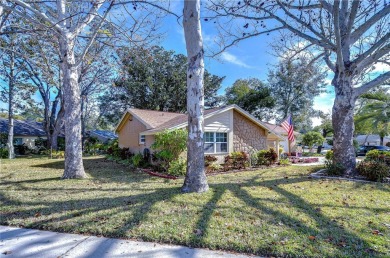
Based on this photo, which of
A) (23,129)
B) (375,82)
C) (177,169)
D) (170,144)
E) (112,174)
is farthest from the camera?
(23,129)

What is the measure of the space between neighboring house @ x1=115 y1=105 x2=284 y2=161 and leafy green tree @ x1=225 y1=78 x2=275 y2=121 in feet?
53.0

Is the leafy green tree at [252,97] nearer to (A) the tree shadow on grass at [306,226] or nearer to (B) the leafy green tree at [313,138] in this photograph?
(B) the leafy green tree at [313,138]

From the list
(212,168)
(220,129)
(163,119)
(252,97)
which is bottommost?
(212,168)

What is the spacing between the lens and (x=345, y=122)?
9.53m

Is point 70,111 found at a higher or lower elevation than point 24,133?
lower

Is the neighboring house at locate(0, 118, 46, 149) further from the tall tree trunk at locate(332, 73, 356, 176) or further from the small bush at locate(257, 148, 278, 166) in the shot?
the tall tree trunk at locate(332, 73, 356, 176)

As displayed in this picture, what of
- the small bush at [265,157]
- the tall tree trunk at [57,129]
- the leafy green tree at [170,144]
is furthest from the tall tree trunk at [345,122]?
the tall tree trunk at [57,129]

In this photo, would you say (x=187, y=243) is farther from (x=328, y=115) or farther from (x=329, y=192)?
(x=328, y=115)

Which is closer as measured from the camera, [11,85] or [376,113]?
[11,85]

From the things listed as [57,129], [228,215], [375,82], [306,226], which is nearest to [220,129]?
[375,82]

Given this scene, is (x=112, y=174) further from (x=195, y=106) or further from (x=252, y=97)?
(x=252, y=97)

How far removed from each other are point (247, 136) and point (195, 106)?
939cm

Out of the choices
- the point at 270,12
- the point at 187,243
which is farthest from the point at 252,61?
the point at 187,243

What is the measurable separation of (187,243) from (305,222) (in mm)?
2346
